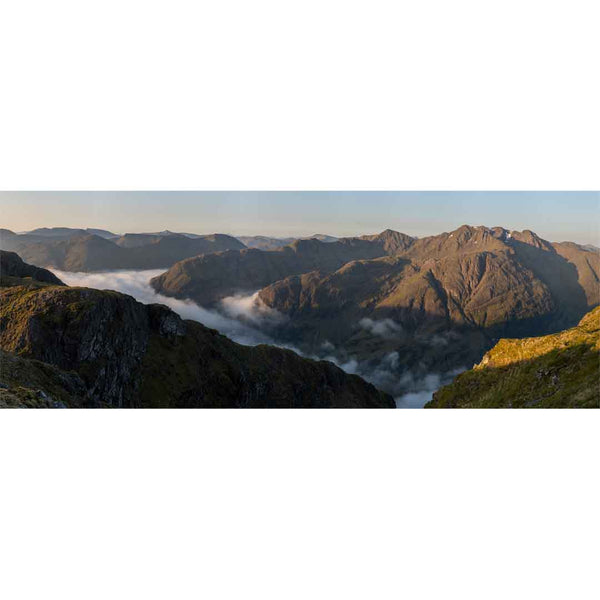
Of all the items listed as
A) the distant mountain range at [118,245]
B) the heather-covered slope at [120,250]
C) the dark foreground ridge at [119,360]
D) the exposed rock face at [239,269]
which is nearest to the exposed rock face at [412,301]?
the exposed rock face at [239,269]

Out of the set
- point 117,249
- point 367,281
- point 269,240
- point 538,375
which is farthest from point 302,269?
point 538,375

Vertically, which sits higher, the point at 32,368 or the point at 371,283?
the point at 371,283

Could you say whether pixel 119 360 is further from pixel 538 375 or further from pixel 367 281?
pixel 538 375

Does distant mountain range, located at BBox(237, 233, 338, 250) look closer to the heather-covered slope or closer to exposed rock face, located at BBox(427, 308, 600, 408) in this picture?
the heather-covered slope

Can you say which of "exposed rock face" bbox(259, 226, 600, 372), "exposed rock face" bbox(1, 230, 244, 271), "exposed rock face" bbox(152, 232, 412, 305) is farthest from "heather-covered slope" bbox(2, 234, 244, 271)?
"exposed rock face" bbox(259, 226, 600, 372)

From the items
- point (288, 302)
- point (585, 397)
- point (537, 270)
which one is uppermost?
point (537, 270)
